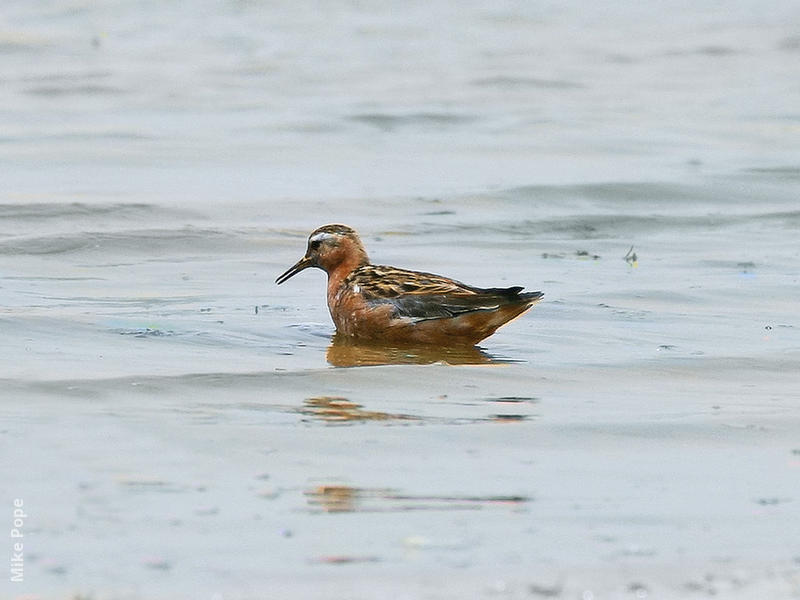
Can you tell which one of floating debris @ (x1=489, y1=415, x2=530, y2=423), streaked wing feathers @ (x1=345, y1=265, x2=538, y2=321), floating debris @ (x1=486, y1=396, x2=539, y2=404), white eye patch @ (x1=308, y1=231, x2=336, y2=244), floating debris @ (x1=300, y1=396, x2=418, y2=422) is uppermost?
white eye patch @ (x1=308, y1=231, x2=336, y2=244)

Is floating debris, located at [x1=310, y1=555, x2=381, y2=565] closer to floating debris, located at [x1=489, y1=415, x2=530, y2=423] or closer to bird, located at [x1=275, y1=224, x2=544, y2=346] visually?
floating debris, located at [x1=489, y1=415, x2=530, y2=423]

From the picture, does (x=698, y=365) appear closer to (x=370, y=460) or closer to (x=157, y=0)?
Answer: (x=370, y=460)

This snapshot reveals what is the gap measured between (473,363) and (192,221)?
518 centimetres

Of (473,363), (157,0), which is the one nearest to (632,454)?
(473,363)

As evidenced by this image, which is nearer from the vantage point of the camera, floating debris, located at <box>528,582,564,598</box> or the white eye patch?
floating debris, located at <box>528,582,564,598</box>

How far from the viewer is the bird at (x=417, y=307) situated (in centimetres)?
932

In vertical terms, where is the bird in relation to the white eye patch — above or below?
below

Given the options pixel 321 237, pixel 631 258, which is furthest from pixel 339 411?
pixel 631 258

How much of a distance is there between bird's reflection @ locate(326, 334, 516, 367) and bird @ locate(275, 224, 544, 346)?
0.05m

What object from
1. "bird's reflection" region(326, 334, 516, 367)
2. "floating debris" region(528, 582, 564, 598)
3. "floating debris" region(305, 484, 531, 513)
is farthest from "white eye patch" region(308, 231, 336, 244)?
"floating debris" region(528, 582, 564, 598)

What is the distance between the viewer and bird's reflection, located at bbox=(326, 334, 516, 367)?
356 inches

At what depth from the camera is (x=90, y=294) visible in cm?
1069

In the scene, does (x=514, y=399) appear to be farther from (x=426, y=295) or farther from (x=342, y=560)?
(x=342, y=560)

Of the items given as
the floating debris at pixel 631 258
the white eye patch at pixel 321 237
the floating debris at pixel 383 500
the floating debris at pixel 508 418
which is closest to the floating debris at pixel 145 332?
the white eye patch at pixel 321 237
